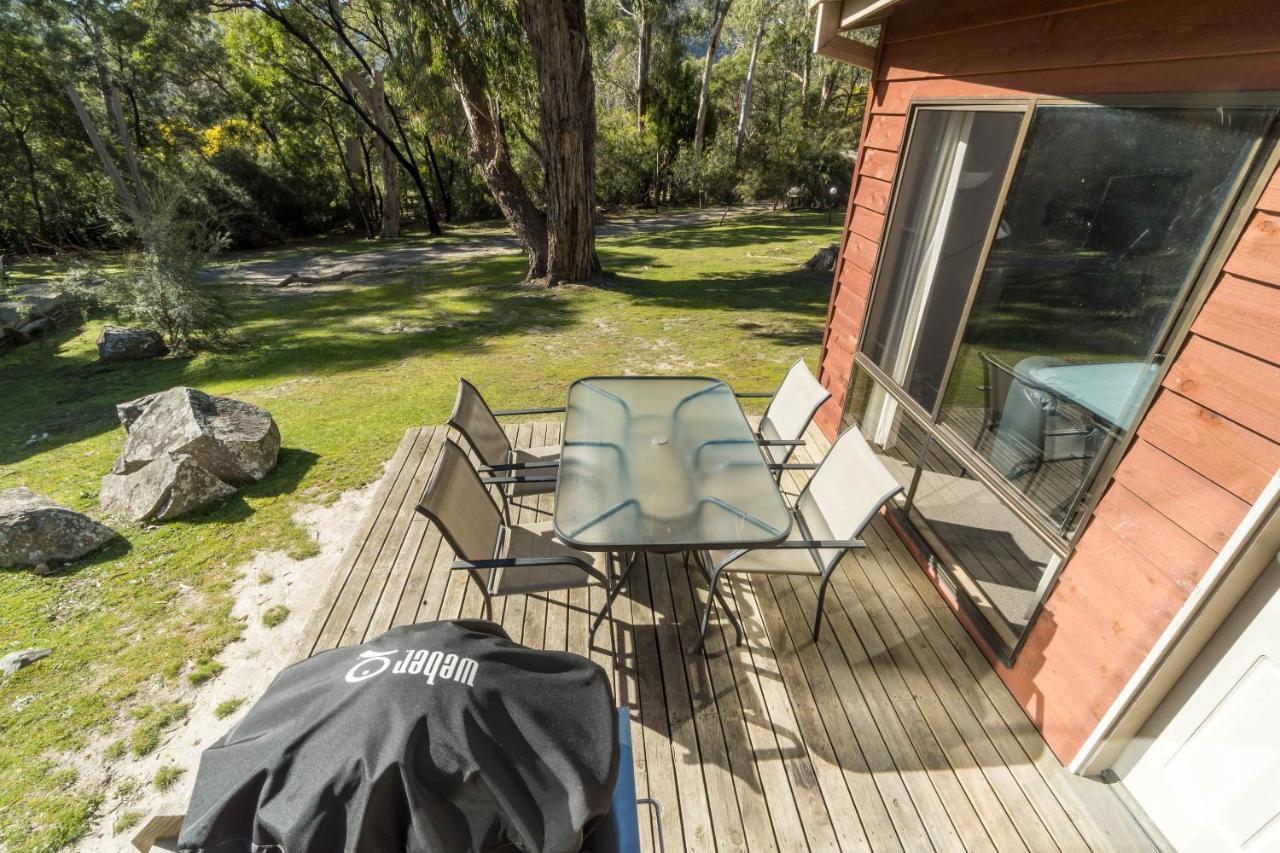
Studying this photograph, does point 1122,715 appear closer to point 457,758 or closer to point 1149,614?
point 1149,614

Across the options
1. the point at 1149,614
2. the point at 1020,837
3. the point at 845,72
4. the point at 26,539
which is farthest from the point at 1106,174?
the point at 845,72

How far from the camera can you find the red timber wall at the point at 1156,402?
4.72 feet

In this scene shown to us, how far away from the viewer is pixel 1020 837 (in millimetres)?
1858

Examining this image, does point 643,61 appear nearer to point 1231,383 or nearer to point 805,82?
point 805,82

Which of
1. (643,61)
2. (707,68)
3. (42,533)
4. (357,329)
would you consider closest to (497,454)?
(42,533)

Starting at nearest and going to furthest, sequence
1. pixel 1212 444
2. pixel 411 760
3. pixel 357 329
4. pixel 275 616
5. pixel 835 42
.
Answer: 1. pixel 411 760
2. pixel 1212 444
3. pixel 275 616
4. pixel 835 42
5. pixel 357 329

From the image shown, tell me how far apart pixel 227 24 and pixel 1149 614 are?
2414cm

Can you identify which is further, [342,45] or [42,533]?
[342,45]

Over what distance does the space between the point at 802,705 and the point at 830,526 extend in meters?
0.82

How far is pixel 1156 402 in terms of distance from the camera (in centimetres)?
170

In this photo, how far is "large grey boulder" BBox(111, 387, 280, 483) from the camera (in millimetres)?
4059

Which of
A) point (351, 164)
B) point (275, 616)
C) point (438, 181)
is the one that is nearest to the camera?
point (275, 616)

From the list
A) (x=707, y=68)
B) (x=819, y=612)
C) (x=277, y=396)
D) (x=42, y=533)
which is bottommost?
(x=277, y=396)

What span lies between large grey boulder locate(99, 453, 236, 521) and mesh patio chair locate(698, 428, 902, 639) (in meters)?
3.79
